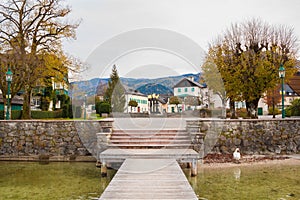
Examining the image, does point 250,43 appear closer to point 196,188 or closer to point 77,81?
point 77,81

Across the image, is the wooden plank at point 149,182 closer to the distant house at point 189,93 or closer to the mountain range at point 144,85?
the mountain range at point 144,85

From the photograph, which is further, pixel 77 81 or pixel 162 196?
pixel 77 81

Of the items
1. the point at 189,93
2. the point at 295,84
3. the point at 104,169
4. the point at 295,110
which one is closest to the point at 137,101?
the point at 189,93

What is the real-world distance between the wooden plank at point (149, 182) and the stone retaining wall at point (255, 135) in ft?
13.5

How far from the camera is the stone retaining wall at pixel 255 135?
12.3m

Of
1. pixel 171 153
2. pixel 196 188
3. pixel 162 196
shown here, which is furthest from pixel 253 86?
pixel 162 196

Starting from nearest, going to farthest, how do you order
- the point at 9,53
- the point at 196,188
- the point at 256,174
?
the point at 196,188 → the point at 256,174 → the point at 9,53

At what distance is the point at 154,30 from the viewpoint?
437 inches

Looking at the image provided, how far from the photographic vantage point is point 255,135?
40.8 feet

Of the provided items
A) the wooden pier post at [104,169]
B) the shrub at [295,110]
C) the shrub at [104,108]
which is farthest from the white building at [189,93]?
the wooden pier post at [104,169]

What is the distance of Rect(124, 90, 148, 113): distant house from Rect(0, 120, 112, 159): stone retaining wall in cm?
867

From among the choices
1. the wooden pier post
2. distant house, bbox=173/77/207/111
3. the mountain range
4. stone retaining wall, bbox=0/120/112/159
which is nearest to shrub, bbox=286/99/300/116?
distant house, bbox=173/77/207/111

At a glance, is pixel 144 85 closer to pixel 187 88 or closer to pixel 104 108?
pixel 187 88

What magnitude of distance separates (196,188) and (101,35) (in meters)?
7.24
